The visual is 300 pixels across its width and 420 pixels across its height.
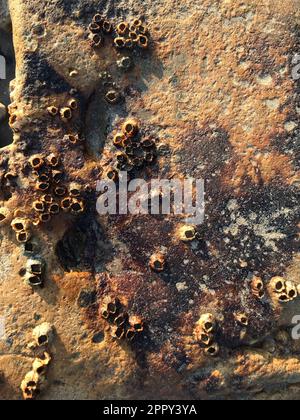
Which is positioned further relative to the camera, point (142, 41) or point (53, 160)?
point (142, 41)

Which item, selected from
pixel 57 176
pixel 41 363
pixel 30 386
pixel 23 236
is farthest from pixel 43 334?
pixel 57 176

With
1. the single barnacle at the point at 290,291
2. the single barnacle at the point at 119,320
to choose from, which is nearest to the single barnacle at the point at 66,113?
the single barnacle at the point at 119,320

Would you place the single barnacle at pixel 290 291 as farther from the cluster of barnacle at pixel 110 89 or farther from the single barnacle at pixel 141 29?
the single barnacle at pixel 141 29

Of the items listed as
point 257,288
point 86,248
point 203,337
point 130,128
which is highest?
point 130,128

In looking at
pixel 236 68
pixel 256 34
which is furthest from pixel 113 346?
pixel 256 34

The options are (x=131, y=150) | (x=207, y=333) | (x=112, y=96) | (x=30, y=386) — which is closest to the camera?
(x=30, y=386)

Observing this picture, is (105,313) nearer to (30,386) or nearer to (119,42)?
(30,386)

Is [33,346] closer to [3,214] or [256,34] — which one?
[3,214]
